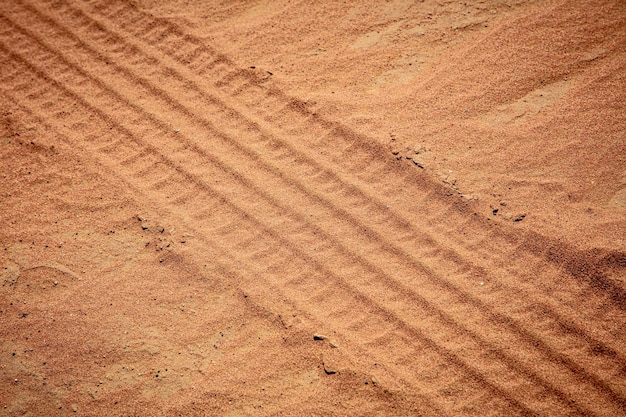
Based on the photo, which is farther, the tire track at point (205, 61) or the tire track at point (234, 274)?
the tire track at point (205, 61)

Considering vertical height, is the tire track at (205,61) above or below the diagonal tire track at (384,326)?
above

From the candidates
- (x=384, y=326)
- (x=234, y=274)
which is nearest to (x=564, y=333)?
(x=384, y=326)

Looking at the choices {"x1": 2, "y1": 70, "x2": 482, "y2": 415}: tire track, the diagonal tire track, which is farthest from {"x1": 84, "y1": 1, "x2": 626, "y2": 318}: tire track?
{"x1": 2, "y1": 70, "x2": 482, "y2": 415}: tire track

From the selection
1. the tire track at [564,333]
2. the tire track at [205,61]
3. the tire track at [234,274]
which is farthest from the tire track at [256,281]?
the tire track at [205,61]

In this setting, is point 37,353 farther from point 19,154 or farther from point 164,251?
point 19,154

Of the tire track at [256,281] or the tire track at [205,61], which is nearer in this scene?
the tire track at [256,281]

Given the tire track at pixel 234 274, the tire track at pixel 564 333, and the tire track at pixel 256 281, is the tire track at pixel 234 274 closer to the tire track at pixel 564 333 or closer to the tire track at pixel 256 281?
the tire track at pixel 256 281

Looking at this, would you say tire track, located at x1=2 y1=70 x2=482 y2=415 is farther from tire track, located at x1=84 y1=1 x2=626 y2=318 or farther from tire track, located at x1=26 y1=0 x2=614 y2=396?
tire track, located at x1=84 y1=1 x2=626 y2=318

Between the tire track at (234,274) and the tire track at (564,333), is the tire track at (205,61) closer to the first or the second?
the tire track at (564,333)

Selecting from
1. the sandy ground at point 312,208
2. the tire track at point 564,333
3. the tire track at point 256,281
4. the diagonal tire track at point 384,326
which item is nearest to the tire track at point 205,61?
the sandy ground at point 312,208
